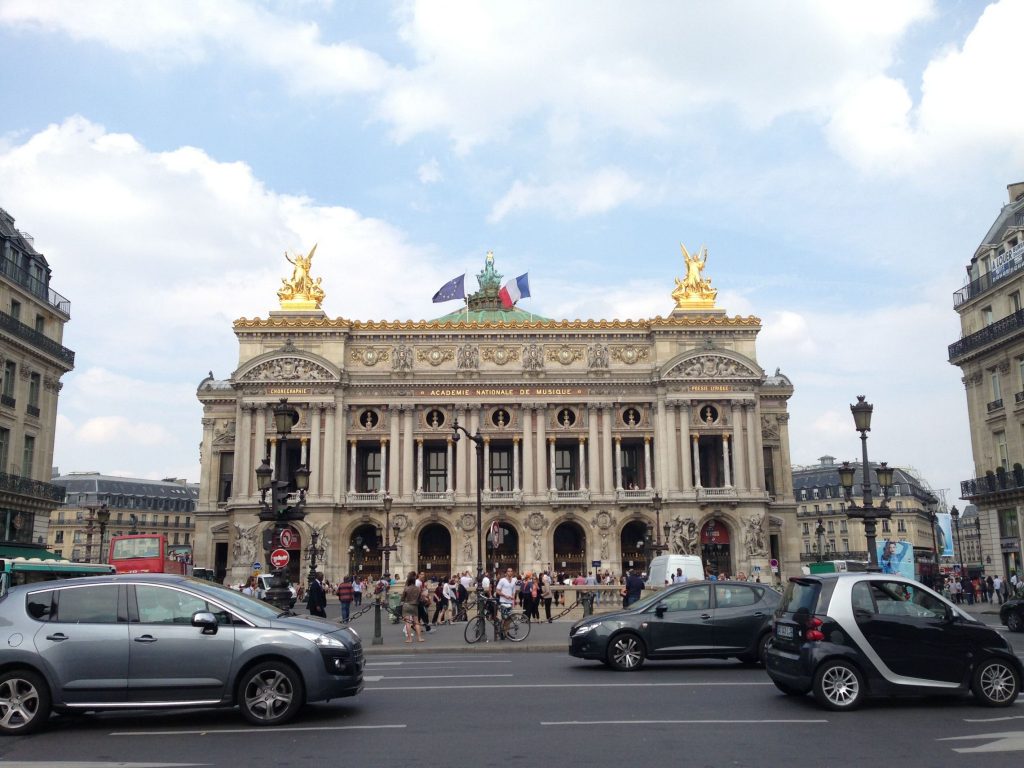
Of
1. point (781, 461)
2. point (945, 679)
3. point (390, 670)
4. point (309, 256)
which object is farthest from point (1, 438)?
point (781, 461)

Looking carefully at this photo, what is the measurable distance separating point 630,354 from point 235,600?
54.5 m

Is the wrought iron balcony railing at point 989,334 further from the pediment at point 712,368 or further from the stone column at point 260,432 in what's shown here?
the stone column at point 260,432

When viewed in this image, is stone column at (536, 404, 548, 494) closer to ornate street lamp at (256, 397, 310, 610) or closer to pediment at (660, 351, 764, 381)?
pediment at (660, 351, 764, 381)

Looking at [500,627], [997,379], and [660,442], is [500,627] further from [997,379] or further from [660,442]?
[660,442]

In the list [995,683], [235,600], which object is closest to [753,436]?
[995,683]

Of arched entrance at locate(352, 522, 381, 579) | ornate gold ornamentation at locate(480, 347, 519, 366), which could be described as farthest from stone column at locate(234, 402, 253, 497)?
ornate gold ornamentation at locate(480, 347, 519, 366)

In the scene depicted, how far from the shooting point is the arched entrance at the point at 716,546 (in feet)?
205

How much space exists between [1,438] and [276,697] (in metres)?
37.7

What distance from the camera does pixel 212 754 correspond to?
10.2 meters

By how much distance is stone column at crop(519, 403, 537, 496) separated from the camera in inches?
2482

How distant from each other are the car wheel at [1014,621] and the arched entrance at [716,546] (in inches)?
1390

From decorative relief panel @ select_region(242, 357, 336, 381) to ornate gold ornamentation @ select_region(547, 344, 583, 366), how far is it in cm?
1478

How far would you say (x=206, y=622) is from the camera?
1171 centimetres

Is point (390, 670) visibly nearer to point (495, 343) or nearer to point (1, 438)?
point (1, 438)
